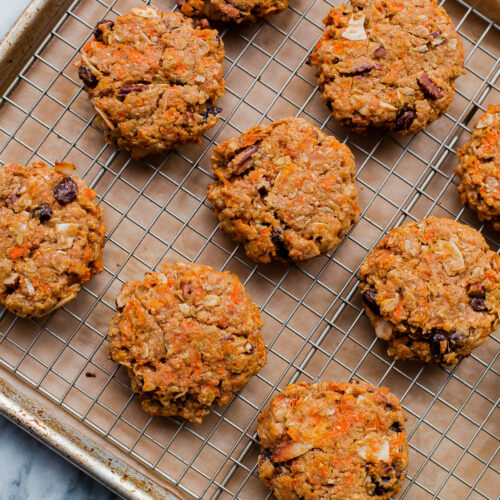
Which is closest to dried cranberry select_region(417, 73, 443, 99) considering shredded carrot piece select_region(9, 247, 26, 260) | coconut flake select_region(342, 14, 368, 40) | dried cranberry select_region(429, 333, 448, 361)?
coconut flake select_region(342, 14, 368, 40)

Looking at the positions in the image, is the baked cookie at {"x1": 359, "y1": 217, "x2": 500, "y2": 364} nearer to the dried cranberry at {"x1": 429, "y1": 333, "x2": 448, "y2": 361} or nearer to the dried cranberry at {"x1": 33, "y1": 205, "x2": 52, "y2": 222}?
the dried cranberry at {"x1": 429, "y1": 333, "x2": 448, "y2": 361}

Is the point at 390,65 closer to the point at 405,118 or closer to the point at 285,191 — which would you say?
the point at 405,118

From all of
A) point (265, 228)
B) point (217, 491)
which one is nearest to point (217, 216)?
point (265, 228)

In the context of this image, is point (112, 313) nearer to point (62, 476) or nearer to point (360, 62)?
point (62, 476)

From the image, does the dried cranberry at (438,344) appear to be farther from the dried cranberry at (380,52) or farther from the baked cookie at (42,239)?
the baked cookie at (42,239)

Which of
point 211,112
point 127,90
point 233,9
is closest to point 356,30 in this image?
point 233,9
